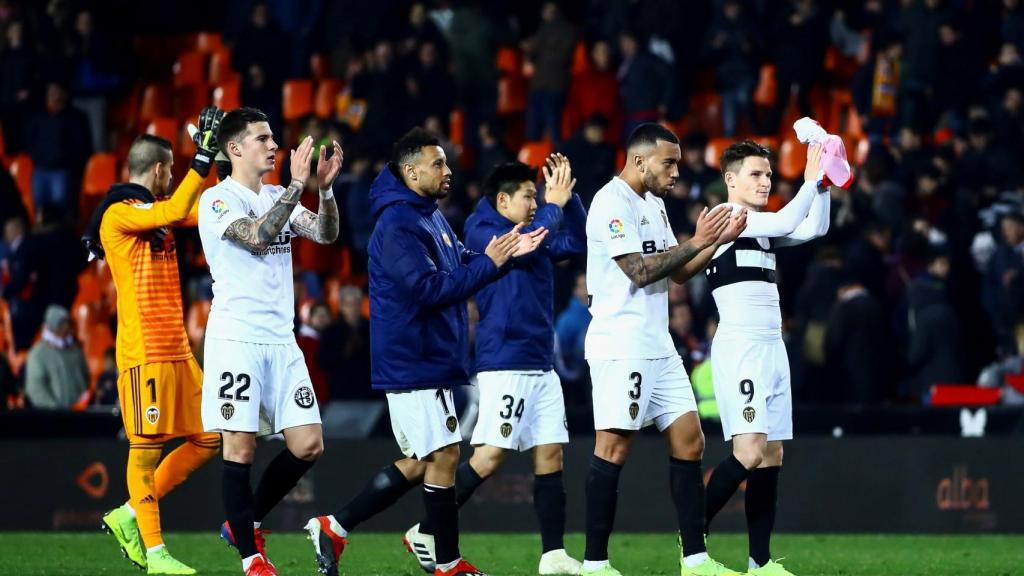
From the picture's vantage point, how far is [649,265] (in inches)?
328

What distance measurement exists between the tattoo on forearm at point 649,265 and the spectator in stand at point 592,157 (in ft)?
29.0

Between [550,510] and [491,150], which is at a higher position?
[491,150]

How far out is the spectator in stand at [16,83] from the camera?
20500 mm

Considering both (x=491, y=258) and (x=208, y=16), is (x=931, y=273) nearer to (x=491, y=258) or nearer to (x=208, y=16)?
(x=491, y=258)

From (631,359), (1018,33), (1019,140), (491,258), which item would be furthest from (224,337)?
(1018,33)

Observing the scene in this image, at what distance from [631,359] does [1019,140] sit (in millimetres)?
9815

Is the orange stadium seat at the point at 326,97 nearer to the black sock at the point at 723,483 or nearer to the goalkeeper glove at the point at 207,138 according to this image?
the goalkeeper glove at the point at 207,138

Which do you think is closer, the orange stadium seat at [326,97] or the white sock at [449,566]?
the white sock at [449,566]

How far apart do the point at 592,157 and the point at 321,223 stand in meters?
9.08

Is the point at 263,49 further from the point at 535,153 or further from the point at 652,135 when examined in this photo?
the point at 652,135

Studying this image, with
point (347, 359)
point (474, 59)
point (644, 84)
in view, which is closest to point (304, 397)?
point (347, 359)

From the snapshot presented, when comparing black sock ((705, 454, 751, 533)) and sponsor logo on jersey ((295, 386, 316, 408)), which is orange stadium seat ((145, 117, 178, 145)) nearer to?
sponsor logo on jersey ((295, 386, 316, 408))

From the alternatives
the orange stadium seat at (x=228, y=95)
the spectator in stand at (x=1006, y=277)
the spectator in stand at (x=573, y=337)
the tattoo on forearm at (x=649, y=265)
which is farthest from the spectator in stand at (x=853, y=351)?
the orange stadium seat at (x=228, y=95)

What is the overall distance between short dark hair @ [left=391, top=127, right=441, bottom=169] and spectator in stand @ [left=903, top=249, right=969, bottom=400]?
7644mm
